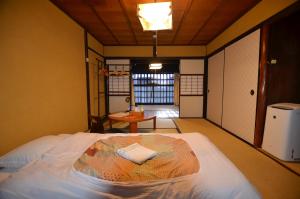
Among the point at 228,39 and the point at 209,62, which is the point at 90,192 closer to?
the point at 228,39

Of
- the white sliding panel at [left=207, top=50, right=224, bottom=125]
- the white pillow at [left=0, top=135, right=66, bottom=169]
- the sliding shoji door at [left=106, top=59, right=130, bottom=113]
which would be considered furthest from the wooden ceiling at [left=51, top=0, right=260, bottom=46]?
the white pillow at [left=0, top=135, right=66, bottom=169]

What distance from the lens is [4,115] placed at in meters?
1.66

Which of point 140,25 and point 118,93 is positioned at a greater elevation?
point 140,25

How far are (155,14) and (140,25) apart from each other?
180 cm

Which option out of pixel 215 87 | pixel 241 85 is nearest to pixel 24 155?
pixel 241 85

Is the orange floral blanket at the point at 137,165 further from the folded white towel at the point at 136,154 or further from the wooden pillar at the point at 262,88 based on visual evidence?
the wooden pillar at the point at 262,88

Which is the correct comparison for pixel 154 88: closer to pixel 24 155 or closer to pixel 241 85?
pixel 241 85

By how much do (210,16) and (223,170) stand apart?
318cm

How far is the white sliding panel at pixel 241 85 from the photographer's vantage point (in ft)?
A: 9.47

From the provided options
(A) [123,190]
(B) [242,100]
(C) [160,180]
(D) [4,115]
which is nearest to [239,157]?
(B) [242,100]

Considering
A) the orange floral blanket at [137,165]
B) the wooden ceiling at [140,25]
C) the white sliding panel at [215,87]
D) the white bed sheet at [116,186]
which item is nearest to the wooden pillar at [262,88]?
the wooden ceiling at [140,25]

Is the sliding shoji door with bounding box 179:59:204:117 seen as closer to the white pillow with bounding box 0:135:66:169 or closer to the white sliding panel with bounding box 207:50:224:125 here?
the white sliding panel with bounding box 207:50:224:125

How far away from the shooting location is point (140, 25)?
3666 mm

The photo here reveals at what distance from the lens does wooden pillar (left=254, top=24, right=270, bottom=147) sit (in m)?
2.58
